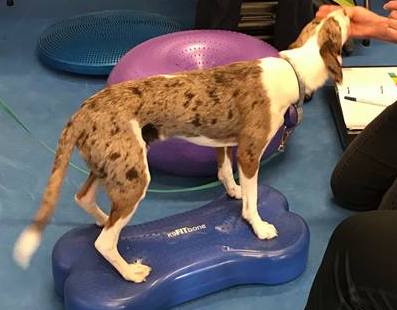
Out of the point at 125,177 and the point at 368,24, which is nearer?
the point at 125,177

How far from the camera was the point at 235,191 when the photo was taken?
186 centimetres

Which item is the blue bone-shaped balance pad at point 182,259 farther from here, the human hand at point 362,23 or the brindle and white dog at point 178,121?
the human hand at point 362,23

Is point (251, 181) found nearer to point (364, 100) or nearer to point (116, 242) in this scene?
point (116, 242)

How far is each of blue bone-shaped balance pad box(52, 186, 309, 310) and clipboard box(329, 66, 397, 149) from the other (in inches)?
21.6

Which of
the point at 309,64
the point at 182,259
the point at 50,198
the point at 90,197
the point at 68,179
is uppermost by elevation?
the point at 309,64

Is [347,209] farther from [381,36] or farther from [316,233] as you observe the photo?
[381,36]

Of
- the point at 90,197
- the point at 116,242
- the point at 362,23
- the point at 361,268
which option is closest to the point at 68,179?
the point at 90,197

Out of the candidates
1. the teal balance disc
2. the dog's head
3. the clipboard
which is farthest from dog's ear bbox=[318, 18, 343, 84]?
the teal balance disc

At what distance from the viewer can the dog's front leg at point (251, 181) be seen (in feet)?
5.35

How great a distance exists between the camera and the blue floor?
5.69ft

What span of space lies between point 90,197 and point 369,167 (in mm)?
823

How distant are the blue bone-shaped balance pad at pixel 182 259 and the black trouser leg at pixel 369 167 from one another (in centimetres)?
27

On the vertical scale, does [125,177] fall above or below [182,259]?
above

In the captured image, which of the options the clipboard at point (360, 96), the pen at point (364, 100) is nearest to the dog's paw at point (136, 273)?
the clipboard at point (360, 96)
